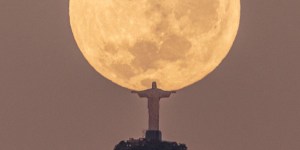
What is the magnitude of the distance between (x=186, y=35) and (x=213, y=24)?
197 mm

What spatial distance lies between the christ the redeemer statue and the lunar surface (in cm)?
5

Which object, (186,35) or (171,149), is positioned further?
(171,149)

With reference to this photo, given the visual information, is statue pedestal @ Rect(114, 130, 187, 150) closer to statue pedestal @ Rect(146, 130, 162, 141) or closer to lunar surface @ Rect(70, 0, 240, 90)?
statue pedestal @ Rect(146, 130, 162, 141)

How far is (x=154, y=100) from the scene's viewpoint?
6488 millimetres

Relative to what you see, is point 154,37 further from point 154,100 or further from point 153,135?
point 153,135

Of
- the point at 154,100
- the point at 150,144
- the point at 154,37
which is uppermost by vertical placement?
the point at 154,37

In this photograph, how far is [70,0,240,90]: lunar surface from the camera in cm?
604

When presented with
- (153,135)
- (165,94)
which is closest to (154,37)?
(165,94)

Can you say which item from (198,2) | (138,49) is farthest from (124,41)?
(198,2)

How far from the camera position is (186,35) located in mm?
6074

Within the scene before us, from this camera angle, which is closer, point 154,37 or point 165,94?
point 154,37

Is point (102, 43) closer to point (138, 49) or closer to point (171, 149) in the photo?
point (138, 49)

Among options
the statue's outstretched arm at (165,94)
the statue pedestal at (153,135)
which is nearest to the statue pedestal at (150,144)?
the statue pedestal at (153,135)

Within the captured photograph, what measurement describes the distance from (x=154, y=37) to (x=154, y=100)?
Result: 589 mm
